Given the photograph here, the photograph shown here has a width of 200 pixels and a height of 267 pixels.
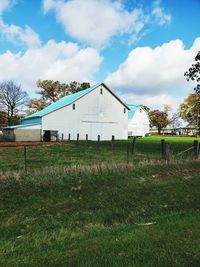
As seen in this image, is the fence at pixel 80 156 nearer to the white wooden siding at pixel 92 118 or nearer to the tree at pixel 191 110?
the white wooden siding at pixel 92 118

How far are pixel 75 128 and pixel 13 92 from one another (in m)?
33.2

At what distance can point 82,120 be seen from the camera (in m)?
46.0

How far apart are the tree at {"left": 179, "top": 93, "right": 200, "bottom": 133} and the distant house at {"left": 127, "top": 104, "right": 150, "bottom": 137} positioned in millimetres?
13706

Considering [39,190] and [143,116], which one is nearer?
[39,190]

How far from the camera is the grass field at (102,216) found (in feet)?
15.7

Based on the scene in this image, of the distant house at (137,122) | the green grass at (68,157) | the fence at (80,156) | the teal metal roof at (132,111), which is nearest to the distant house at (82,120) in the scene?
the green grass at (68,157)

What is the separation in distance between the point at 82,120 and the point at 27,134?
27.0ft

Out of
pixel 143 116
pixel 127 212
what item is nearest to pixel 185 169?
pixel 127 212

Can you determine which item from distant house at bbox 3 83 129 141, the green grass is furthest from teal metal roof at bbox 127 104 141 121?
the green grass

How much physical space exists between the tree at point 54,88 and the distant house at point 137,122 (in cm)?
1486

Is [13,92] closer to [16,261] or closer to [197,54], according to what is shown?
[197,54]

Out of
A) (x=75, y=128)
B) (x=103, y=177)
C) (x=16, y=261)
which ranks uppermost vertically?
(x=75, y=128)

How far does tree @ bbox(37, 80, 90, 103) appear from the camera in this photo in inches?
3206

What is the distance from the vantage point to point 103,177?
1009 cm
